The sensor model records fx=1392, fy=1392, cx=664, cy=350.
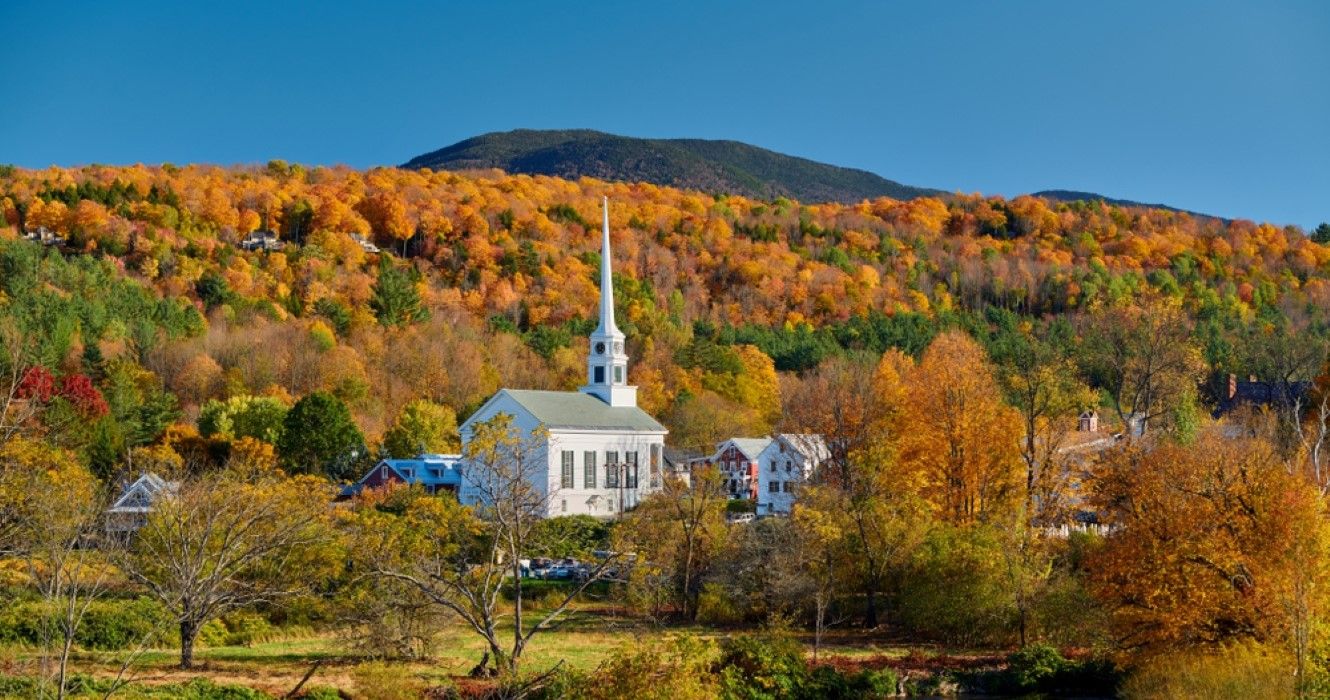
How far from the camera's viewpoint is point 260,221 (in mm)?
133250

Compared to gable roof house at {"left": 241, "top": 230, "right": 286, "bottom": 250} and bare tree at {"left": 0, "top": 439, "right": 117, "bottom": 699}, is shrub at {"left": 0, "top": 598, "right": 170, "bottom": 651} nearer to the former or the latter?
bare tree at {"left": 0, "top": 439, "right": 117, "bottom": 699}

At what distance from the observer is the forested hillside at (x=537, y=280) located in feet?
285

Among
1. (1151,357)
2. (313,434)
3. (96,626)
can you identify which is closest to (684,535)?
(1151,357)

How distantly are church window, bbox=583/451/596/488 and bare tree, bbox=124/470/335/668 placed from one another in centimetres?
2472

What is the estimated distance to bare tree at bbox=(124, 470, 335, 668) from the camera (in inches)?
1140

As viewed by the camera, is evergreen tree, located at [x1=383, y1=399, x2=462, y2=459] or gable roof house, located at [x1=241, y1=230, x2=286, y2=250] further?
gable roof house, located at [x1=241, y1=230, x2=286, y2=250]

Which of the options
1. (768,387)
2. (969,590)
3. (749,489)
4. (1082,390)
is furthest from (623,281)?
(969,590)

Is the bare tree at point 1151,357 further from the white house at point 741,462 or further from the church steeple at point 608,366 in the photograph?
the white house at point 741,462

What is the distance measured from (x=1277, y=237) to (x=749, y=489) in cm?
10415

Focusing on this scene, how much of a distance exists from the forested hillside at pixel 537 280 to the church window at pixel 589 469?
16.8 meters

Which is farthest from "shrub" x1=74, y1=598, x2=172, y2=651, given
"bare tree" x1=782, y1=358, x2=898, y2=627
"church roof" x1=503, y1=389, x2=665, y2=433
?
"church roof" x1=503, y1=389, x2=665, y2=433

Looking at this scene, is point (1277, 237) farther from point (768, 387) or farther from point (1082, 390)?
point (1082, 390)

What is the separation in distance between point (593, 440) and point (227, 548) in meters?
37.8

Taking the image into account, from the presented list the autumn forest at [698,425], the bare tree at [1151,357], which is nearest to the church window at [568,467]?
the autumn forest at [698,425]
